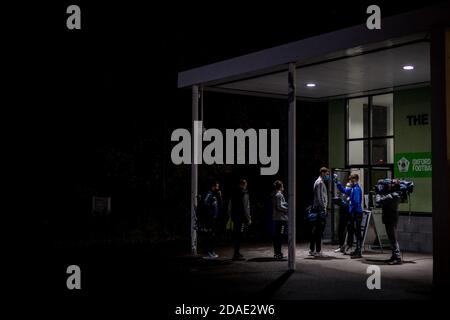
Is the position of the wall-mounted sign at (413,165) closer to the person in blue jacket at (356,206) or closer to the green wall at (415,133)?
the green wall at (415,133)

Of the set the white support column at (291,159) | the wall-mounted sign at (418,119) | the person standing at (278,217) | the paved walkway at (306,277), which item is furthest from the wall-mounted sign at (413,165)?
the white support column at (291,159)

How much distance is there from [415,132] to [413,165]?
0.85 meters

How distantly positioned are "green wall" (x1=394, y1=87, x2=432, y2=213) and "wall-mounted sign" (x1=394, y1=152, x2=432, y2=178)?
10cm

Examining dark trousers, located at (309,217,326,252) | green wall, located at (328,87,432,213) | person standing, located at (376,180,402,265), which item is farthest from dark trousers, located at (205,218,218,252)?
green wall, located at (328,87,432,213)

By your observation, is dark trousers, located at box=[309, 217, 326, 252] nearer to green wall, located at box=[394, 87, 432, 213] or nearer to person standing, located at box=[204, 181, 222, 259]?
person standing, located at box=[204, 181, 222, 259]

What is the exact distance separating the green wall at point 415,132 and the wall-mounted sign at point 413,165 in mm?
105

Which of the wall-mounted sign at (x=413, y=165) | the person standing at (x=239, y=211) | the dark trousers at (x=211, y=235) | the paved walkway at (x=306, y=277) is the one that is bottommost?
the paved walkway at (x=306, y=277)

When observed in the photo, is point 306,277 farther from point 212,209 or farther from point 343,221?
point 343,221

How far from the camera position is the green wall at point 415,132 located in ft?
49.1

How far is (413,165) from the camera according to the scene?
15.3m

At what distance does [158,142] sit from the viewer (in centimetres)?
1906
